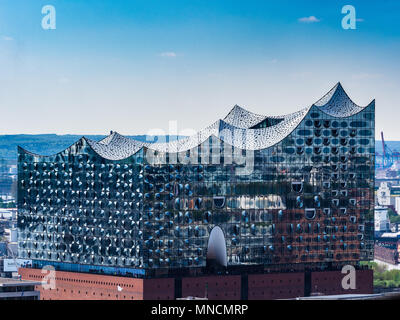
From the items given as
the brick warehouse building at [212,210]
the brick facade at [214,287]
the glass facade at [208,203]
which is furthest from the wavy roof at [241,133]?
the brick facade at [214,287]

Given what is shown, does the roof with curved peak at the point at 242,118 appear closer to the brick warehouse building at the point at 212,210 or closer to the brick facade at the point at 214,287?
the brick warehouse building at the point at 212,210

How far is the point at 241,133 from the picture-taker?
5561 inches

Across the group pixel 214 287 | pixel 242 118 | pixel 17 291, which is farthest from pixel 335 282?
pixel 17 291

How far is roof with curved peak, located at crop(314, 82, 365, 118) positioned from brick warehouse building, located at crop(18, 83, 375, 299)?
0.17m

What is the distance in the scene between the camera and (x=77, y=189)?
452 feet

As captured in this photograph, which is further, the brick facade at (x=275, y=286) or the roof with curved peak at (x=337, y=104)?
the roof with curved peak at (x=337, y=104)

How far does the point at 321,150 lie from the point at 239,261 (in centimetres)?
1513

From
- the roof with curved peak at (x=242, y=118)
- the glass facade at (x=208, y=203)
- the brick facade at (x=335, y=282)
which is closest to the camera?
the glass facade at (x=208, y=203)

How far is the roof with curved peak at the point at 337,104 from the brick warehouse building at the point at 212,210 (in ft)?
0.56

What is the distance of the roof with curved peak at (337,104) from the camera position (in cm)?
14038

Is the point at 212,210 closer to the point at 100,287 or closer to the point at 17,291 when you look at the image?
the point at 100,287

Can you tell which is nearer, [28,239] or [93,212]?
[93,212]
